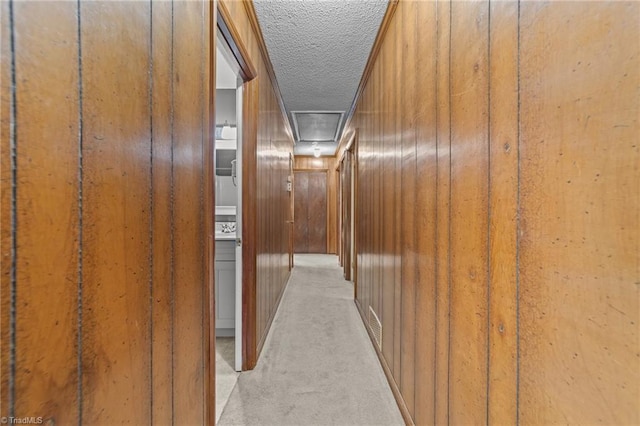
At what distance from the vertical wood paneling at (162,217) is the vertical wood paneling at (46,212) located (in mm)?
257

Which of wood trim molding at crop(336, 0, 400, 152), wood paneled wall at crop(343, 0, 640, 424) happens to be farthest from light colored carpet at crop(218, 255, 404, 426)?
wood trim molding at crop(336, 0, 400, 152)

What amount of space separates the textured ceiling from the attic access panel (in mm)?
602

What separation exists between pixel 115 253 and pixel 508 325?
3.31 feet

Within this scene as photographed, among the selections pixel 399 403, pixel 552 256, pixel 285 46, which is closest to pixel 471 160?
pixel 552 256

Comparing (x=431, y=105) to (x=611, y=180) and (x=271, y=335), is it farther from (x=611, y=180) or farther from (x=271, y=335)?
(x=271, y=335)

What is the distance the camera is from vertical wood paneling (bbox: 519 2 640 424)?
1.59 ft

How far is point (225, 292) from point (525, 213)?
2219 millimetres

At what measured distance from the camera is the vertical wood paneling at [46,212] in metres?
0.47

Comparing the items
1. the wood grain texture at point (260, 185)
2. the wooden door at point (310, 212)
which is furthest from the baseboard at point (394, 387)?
the wooden door at point (310, 212)

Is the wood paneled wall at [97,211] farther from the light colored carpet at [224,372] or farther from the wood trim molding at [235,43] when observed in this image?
the light colored carpet at [224,372]

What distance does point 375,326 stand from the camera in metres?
2.31

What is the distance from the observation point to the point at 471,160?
93 centimetres

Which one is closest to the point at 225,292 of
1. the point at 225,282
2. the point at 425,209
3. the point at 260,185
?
the point at 225,282

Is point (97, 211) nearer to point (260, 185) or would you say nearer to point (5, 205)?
point (5, 205)
